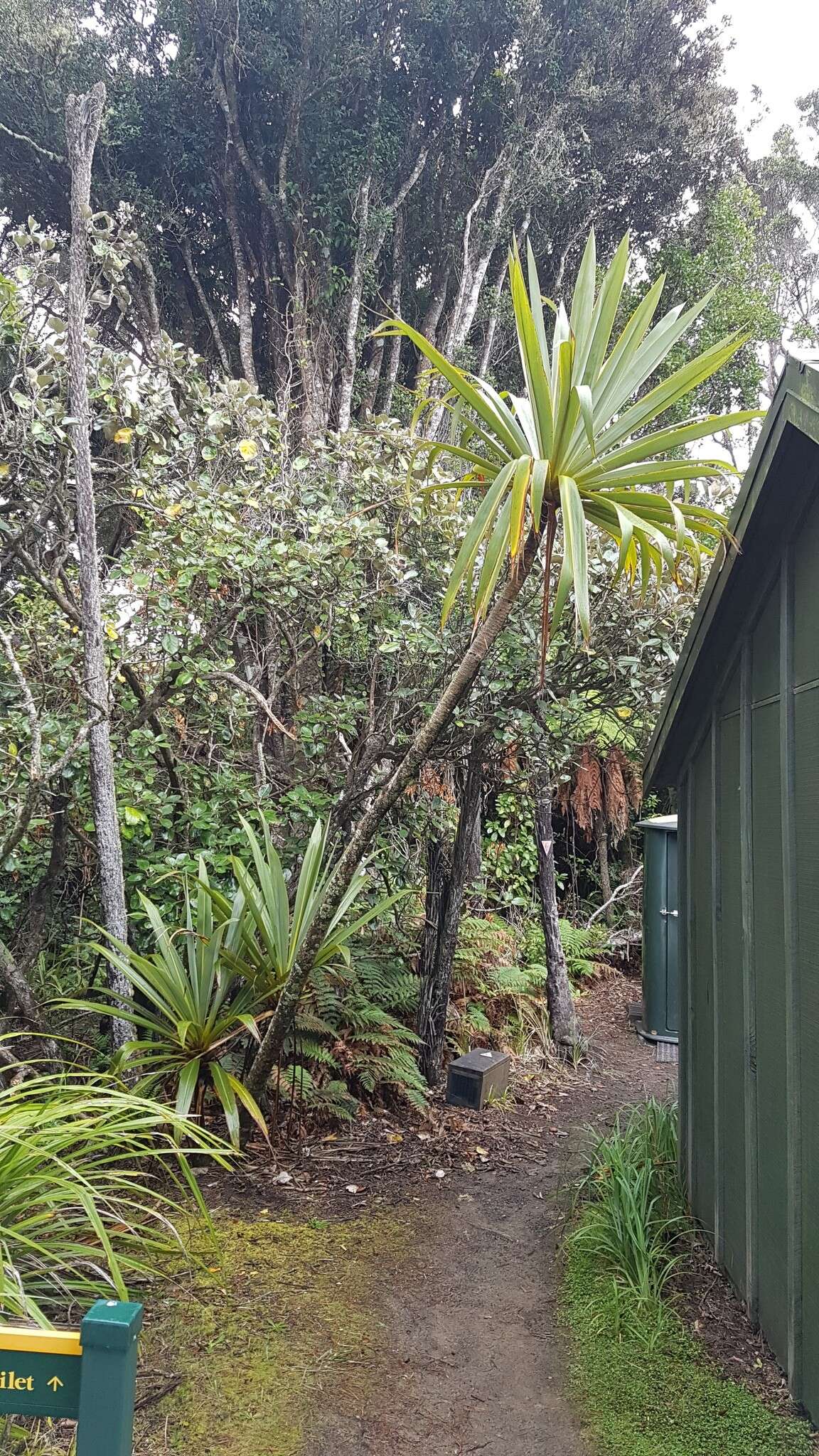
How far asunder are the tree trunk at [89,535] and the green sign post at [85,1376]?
10.2 ft

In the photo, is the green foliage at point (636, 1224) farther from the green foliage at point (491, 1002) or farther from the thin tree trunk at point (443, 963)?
the green foliage at point (491, 1002)

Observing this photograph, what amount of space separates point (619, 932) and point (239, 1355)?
7.65 meters

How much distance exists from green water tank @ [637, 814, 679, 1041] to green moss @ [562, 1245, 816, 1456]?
357 cm

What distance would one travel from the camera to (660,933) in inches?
A: 261

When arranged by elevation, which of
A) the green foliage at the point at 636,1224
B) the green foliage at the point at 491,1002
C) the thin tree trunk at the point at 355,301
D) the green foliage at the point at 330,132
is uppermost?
the green foliage at the point at 330,132

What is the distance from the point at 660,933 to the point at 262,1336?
453 centimetres

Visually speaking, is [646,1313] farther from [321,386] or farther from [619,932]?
[321,386]

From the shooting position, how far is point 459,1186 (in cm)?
432

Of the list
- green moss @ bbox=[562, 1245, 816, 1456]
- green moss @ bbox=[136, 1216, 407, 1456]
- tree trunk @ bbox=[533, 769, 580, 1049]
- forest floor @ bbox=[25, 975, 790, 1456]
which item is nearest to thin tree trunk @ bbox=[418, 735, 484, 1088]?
forest floor @ bbox=[25, 975, 790, 1456]

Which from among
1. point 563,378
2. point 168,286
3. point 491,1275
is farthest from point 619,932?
point 168,286

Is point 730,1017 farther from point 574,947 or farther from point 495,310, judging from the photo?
point 495,310

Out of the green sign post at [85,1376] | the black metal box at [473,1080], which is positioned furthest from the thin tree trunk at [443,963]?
the green sign post at [85,1376]

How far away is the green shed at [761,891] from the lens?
8.48 feet

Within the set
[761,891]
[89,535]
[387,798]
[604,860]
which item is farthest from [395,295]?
[761,891]
